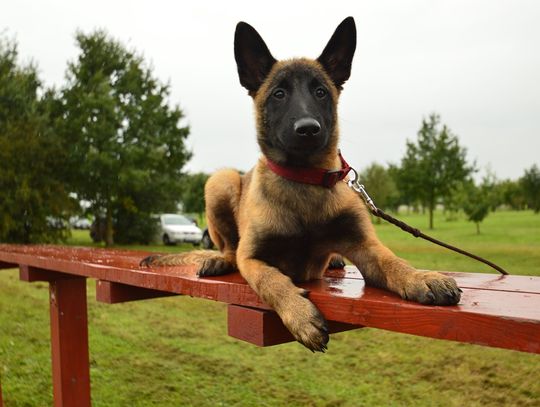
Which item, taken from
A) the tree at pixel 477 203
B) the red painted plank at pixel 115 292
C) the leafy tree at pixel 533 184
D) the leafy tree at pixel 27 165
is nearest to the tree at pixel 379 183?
the leafy tree at pixel 533 184

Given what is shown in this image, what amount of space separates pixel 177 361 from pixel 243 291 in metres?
4.26

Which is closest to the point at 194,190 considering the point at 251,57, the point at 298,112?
the point at 251,57

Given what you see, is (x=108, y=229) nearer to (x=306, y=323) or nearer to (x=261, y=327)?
(x=261, y=327)

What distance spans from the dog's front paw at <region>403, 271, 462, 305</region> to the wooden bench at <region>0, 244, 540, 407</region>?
2.1 inches

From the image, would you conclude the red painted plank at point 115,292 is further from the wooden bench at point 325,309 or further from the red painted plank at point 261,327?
the red painted plank at point 261,327

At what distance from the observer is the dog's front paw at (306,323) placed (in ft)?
6.61

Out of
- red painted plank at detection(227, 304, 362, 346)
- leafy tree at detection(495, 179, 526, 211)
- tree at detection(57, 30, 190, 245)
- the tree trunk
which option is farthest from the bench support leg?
leafy tree at detection(495, 179, 526, 211)

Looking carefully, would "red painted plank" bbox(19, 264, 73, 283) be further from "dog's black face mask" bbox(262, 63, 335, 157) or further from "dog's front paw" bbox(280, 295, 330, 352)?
"dog's front paw" bbox(280, 295, 330, 352)

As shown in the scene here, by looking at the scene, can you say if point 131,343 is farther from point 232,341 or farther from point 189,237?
point 189,237

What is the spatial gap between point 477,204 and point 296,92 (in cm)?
3054

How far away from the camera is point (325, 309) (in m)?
2.13

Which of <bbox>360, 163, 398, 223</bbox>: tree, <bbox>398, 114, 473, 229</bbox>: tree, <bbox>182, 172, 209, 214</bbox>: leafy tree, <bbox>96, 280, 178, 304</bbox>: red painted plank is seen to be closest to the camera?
<bbox>96, 280, 178, 304</bbox>: red painted plank

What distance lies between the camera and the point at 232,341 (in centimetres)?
723

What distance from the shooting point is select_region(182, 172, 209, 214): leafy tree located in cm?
2856
